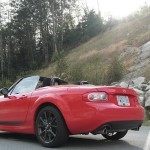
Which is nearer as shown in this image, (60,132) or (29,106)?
(60,132)

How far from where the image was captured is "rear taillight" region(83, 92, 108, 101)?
7.14 meters

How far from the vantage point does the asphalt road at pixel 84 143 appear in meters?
Result: 7.49

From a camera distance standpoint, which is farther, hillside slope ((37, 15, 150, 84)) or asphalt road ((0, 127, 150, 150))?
hillside slope ((37, 15, 150, 84))

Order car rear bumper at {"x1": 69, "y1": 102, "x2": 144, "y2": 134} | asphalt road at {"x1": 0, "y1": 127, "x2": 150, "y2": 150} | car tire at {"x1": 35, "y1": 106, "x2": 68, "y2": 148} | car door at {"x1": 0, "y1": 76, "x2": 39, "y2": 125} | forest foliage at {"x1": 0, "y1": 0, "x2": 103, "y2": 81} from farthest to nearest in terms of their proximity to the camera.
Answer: forest foliage at {"x1": 0, "y1": 0, "x2": 103, "y2": 81}, car door at {"x1": 0, "y1": 76, "x2": 39, "y2": 125}, asphalt road at {"x1": 0, "y1": 127, "x2": 150, "y2": 150}, car tire at {"x1": 35, "y1": 106, "x2": 68, "y2": 148}, car rear bumper at {"x1": 69, "y1": 102, "x2": 144, "y2": 134}

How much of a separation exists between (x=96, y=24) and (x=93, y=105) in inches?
2307

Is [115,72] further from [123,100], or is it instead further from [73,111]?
[73,111]

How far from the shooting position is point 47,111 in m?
7.55

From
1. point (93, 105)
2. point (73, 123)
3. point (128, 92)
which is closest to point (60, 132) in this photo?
point (73, 123)

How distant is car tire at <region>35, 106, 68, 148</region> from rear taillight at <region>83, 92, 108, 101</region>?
1.91ft

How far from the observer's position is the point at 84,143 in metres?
8.00

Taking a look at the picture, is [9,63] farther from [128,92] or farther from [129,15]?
[128,92]

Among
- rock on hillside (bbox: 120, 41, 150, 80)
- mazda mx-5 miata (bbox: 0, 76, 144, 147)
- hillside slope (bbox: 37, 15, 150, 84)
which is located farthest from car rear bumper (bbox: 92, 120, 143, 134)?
rock on hillside (bbox: 120, 41, 150, 80)

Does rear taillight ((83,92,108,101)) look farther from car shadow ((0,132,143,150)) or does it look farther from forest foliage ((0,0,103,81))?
forest foliage ((0,0,103,81))

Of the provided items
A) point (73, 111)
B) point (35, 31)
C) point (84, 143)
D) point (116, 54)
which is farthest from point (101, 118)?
point (35, 31)
